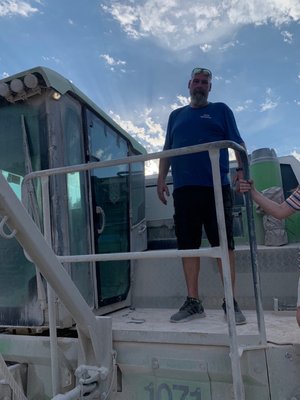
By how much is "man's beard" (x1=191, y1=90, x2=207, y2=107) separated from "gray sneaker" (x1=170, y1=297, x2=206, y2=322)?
1.32m

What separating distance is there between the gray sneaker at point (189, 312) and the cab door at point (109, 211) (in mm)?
665

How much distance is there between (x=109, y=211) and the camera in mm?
3012

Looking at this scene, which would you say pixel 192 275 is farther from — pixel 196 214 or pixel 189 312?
pixel 196 214

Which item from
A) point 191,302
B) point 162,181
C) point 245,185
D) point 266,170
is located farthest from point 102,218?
point 266,170

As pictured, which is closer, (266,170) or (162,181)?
(162,181)

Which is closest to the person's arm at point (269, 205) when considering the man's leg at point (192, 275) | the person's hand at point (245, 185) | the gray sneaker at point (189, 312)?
the person's hand at point (245, 185)

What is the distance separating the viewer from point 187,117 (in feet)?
8.61

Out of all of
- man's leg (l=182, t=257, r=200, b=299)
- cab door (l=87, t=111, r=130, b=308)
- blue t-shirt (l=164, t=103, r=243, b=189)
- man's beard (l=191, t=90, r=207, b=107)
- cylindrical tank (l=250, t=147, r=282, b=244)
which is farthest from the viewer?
cylindrical tank (l=250, t=147, r=282, b=244)

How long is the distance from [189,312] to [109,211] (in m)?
1.07

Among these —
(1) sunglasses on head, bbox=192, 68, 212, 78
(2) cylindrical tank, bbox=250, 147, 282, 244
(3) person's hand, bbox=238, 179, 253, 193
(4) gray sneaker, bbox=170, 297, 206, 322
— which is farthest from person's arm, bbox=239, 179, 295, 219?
(2) cylindrical tank, bbox=250, 147, 282, 244

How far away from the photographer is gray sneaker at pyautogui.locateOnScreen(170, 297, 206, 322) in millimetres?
2262

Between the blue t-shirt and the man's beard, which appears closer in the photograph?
the blue t-shirt

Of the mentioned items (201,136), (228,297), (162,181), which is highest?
(201,136)

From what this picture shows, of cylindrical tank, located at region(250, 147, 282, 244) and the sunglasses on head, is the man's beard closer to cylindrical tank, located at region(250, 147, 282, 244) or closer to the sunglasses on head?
the sunglasses on head
